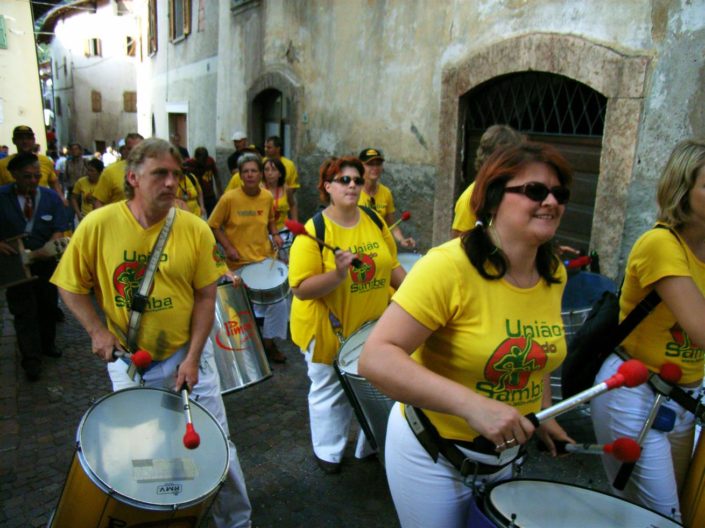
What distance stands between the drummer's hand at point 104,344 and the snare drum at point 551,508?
157cm

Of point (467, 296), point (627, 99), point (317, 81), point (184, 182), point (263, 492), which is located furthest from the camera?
point (317, 81)

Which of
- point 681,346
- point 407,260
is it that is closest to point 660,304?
point 681,346

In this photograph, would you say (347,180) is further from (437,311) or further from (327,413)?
(437,311)

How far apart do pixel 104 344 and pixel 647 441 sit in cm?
217

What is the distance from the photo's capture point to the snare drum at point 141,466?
6.52ft

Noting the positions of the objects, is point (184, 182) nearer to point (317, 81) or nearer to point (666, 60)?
point (317, 81)

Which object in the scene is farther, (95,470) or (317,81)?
(317,81)

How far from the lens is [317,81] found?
32.4 ft

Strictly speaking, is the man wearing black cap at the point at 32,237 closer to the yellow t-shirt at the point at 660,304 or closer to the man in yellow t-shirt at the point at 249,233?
the man in yellow t-shirt at the point at 249,233

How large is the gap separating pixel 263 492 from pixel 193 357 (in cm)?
112

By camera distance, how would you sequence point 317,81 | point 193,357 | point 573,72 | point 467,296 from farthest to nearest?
1. point 317,81
2. point 573,72
3. point 193,357
4. point 467,296

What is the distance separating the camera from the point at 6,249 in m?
4.50

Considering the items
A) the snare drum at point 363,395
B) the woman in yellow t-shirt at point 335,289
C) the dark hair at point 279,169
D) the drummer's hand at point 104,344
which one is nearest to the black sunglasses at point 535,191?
the snare drum at point 363,395

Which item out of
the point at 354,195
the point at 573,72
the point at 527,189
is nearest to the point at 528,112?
the point at 573,72
